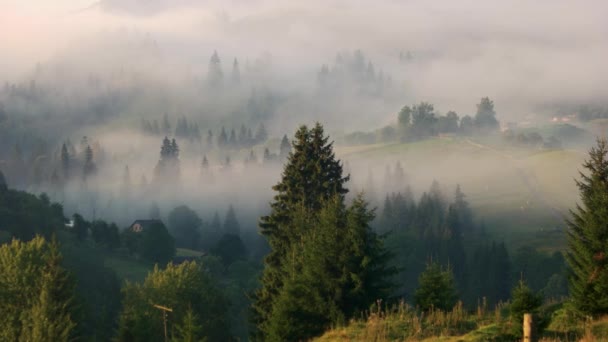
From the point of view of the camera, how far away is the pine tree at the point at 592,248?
31.1 metres

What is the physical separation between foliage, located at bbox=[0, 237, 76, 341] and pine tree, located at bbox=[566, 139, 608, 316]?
115 ft

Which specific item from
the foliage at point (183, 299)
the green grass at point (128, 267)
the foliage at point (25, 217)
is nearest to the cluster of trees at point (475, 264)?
the green grass at point (128, 267)

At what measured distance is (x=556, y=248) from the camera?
179875 millimetres

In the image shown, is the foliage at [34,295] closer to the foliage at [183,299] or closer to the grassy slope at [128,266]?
the foliage at [183,299]

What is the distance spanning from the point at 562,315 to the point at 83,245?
130691 mm

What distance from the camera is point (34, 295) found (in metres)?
66.5

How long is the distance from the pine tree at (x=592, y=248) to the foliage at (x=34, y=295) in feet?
115

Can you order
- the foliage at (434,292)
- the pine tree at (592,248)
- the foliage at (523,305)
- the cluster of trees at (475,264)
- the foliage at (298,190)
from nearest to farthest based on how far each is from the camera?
the foliage at (523,305) < the pine tree at (592,248) < the foliage at (434,292) < the foliage at (298,190) < the cluster of trees at (475,264)

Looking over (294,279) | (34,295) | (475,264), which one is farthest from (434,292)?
(475,264)

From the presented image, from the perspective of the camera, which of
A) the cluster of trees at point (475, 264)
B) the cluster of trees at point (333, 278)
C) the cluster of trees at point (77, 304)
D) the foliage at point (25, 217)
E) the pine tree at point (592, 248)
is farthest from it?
the cluster of trees at point (475, 264)

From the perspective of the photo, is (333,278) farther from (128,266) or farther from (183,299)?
(128,266)

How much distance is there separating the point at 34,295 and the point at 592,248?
4831 cm

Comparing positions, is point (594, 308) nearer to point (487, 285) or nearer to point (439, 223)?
point (487, 285)

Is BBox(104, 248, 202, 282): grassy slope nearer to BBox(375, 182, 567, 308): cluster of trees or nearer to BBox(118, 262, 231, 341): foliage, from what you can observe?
BBox(375, 182, 567, 308): cluster of trees
